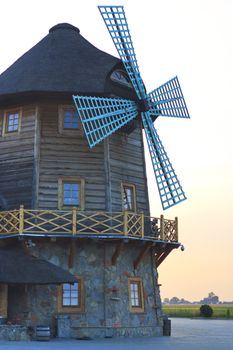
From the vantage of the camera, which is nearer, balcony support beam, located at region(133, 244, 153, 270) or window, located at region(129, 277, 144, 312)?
window, located at region(129, 277, 144, 312)

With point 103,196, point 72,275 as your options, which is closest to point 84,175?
point 103,196

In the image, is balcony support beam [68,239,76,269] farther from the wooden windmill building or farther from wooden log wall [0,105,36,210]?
wooden log wall [0,105,36,210]

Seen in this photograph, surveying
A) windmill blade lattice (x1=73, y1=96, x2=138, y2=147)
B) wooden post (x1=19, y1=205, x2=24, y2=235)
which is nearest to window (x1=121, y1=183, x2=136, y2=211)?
windmill blade lattice (x1=73, y1=96, x2=138, y2=147)

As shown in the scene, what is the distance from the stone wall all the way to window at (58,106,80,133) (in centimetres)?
522

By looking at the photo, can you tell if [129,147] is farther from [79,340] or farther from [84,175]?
[79,340]

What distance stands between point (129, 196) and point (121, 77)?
604 centimetres

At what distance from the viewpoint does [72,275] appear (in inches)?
879

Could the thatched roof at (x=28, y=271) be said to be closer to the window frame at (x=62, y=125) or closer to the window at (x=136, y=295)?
the window at (x=136, y=295)

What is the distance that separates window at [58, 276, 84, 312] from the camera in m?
23.1

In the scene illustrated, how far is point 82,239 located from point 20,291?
10.4ft

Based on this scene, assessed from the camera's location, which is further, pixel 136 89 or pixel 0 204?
pixel 136 89

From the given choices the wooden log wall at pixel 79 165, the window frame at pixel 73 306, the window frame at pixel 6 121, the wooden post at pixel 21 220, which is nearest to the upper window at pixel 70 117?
the wooden log wall at pixel 79 165

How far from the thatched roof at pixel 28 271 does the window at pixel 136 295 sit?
383 centimetres

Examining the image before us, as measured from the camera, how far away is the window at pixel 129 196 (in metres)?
25.9
